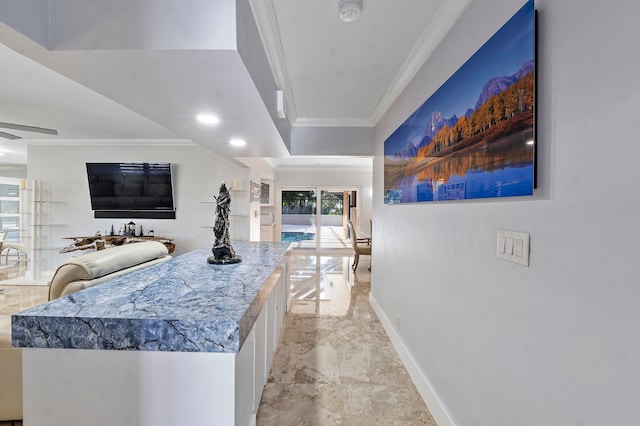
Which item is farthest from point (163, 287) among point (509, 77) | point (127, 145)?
point (127, 145)

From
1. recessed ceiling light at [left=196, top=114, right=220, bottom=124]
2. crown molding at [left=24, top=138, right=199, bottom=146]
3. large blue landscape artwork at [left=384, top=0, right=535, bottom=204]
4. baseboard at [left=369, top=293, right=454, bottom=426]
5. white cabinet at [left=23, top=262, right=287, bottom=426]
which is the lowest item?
baseboard at [left=369, top=293, right=454, bottom=426]

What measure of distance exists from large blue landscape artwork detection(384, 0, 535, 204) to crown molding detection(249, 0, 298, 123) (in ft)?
3.58

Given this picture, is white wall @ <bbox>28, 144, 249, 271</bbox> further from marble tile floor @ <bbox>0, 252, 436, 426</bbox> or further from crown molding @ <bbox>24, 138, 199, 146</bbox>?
marble tile floor @ <bbox>0, 252, 436, 426</bbox>

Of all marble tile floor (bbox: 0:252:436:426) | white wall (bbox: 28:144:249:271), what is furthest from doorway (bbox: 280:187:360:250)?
marble tile floor (bbox: 0:252:436:426)

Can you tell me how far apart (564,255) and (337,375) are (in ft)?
6.09

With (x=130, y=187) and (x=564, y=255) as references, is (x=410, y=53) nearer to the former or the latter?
(x=564, y=255)

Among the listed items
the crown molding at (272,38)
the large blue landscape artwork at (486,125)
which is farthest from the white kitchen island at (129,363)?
the crown molding at (272,38)

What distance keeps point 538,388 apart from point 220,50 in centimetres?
178

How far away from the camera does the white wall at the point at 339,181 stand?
7.54 metres

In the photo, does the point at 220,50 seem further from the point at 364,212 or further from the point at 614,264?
the point at 364,212

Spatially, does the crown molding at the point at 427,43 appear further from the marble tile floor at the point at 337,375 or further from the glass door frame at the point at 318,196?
the glass door frame at the point at 318,196

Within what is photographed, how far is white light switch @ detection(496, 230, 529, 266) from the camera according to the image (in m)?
1.00

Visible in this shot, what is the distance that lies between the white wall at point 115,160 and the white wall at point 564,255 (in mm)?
4347

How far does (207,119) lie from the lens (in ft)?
6.97
